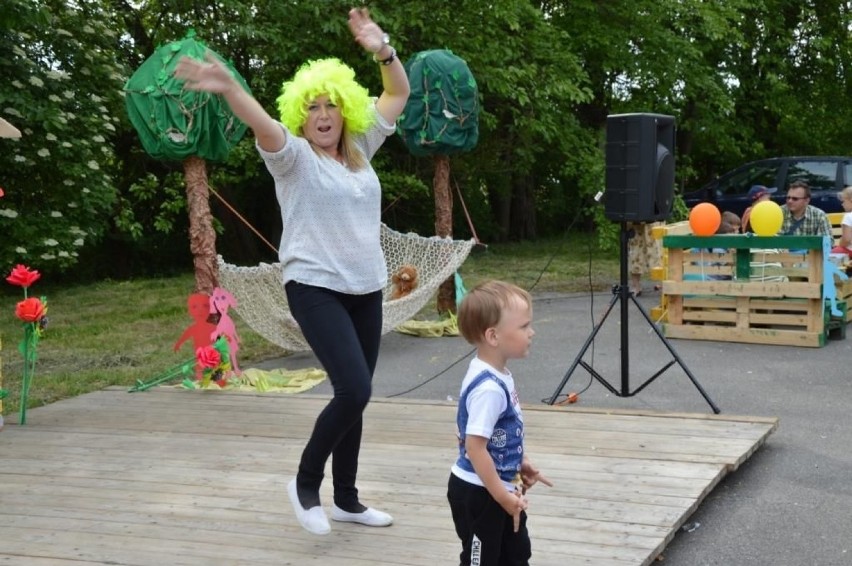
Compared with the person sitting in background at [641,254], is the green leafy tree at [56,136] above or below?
above

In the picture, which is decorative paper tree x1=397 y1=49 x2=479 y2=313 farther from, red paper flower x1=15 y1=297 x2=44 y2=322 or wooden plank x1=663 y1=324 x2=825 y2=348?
red paper flower x1=15 y1=297 x2=44 y2=322

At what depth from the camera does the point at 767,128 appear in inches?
Result: 860

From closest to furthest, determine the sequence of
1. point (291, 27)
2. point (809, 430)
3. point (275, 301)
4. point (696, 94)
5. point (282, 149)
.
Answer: point (282, 149) < point (809, 430) < point (275, 301) < point (291, 27) < point (696, 94)

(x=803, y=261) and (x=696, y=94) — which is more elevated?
(x=696, y=94)

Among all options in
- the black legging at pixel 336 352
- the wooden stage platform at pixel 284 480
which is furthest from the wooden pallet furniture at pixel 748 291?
the black legging at pixel 336 352

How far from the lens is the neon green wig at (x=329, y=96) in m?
3.49

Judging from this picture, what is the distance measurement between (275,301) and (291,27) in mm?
5552

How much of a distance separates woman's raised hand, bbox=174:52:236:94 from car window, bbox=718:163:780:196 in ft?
42.0

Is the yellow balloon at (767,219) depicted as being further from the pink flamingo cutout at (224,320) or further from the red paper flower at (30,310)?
the red paper flower at (30,310)

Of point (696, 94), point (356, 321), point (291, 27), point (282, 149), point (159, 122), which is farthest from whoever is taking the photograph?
point (696, 94)

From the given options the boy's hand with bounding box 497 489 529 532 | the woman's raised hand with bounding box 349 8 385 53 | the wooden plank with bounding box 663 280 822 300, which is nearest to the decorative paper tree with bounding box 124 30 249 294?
the woman's raised hand with bounding box 349 8 385 53

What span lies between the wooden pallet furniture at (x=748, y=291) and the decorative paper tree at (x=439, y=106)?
2.07 meters

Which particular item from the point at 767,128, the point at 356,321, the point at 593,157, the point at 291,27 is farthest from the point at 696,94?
the point at 356,321

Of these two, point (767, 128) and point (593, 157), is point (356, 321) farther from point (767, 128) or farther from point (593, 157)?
point (767, 128)
